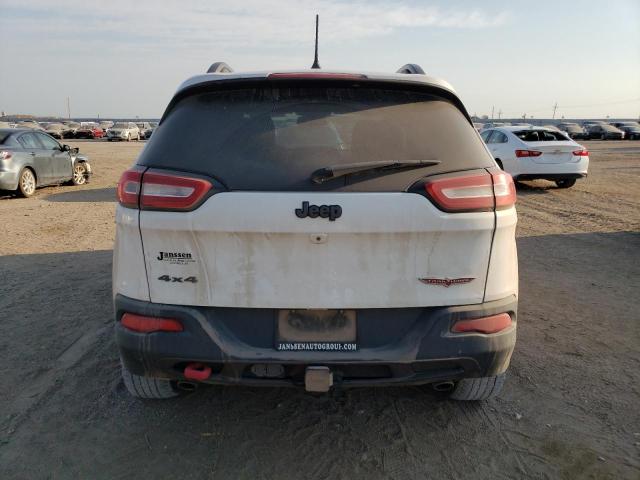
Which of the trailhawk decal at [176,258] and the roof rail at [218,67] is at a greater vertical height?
the roof rail at [218,67]

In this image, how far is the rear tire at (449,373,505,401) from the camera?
9.11 ft

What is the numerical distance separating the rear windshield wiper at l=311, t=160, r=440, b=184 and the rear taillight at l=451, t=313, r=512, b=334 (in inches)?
30.1

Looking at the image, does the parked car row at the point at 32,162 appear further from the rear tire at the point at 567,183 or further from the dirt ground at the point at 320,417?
the rear tire at the point at 567,183

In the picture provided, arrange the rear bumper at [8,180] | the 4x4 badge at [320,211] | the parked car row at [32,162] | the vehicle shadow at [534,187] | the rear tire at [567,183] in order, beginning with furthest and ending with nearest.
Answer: the rear tire at [567,183], the vehicle shadow at [534,187], the parked car row at [32,162], the rear bumper at [8,180], the 4x4 badge at [320,211]

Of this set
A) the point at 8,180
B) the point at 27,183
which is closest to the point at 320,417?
the point at 8,180

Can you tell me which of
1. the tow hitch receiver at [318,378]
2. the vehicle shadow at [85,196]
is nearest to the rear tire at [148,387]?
the tow hitch receiver at [318,378]

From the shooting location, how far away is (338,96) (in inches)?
93.4

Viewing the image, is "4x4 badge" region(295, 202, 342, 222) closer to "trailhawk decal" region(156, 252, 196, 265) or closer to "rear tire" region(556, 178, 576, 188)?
"trailhawk decal" region(156, 252, 196, 265)

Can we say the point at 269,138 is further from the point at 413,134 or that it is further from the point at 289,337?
the point at 289,337

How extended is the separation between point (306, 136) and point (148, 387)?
173 centimetres

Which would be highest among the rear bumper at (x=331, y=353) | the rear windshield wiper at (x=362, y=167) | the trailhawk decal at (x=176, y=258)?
the rear windshield wiper at (x=362, y=167)

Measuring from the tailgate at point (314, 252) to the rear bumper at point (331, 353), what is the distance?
65 mm

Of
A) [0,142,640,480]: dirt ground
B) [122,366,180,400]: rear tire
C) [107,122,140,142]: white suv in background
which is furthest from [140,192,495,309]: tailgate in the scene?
[107,122,140,142]: white suv in background

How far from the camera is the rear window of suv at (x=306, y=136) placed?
219 cm
